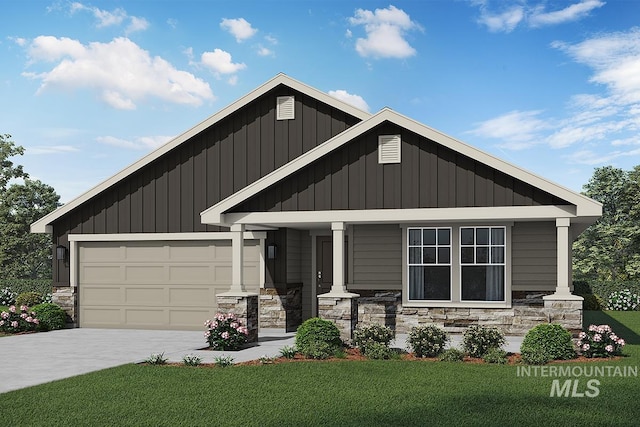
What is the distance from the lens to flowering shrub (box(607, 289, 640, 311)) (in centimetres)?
2839

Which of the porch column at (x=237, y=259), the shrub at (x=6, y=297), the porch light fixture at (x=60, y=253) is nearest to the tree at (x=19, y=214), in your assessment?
the shrub at (x=6, y=297)

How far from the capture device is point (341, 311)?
15.2 meters

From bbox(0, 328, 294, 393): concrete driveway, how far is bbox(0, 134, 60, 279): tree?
22.7m

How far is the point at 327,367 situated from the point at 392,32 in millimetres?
44023

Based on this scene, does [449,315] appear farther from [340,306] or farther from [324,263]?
[324,263]

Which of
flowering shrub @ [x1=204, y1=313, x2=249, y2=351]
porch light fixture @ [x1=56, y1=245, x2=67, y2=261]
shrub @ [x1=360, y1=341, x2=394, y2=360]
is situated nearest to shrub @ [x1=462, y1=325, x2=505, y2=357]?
shrub @ [x1=360, y1=341, x2=394, y2=360]

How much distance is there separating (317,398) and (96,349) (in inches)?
285

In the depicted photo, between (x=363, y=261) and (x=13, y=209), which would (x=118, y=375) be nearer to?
(x=363, y=261)

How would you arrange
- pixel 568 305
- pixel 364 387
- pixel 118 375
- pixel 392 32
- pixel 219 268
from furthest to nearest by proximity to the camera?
pixel 392 32, pixel 219 268, pixel 568 305, pixel 118 375, pixel 364 387

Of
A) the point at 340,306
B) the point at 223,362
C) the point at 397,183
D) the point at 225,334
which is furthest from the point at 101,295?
the point at 397,183

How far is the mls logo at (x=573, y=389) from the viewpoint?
10.1 m

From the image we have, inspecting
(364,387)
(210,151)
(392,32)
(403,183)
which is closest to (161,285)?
(210,151)

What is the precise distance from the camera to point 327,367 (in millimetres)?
12414

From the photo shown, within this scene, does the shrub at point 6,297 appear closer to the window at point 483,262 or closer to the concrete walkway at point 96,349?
the concrete walkway at point 96,349
